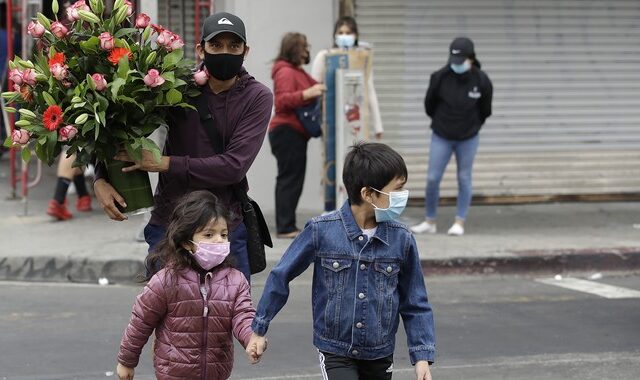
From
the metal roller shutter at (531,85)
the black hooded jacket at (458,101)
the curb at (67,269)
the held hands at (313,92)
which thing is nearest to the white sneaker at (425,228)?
the black hooded jacket at (458,101)

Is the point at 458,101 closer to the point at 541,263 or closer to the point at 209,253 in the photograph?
the point at 541,263

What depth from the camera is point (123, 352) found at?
4.71 m

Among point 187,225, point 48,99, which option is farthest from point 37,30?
point 187,225

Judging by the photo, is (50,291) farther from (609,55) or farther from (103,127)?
(609,55)

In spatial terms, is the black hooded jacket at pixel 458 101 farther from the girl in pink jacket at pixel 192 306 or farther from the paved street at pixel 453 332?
the girl in pink jacket at pixel 192 306

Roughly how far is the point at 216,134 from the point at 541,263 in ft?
20.0

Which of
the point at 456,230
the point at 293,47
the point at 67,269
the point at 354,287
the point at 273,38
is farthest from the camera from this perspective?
the point at 273,38

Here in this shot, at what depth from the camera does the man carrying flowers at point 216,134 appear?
5.04m

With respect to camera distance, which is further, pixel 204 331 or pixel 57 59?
pixel 57 59

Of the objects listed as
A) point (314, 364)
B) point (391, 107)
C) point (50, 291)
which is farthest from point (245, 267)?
point (391, 107)

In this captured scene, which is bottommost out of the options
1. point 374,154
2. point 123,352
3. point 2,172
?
point 2,172

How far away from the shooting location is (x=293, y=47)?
10781mm

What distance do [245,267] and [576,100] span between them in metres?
9.11

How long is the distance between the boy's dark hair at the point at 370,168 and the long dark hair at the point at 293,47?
623cm
